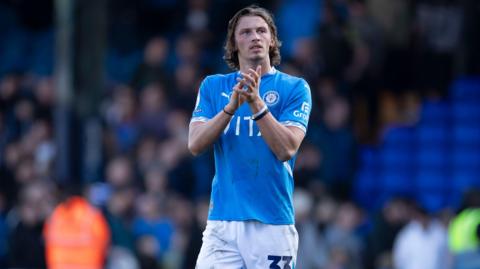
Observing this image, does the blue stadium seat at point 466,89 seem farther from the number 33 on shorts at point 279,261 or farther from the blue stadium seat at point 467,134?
the number 33 on shorts at point 279,261

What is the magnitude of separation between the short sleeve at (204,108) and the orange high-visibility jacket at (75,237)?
725 cm

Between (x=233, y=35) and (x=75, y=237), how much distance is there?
24.8ft

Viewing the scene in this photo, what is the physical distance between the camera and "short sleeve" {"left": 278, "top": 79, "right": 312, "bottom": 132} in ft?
22.0

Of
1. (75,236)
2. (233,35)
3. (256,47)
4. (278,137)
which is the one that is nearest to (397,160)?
(75,236)

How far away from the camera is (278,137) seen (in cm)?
648

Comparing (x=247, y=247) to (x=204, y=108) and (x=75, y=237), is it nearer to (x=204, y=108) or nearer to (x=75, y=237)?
(x=204, y=108)

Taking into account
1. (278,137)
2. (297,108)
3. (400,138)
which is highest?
(297,108)

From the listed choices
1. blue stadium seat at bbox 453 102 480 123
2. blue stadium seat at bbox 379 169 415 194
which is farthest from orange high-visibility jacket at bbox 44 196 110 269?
blue stadium seat at bbox 453 102 480 123

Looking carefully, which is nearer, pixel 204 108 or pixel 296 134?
pixel 296 134

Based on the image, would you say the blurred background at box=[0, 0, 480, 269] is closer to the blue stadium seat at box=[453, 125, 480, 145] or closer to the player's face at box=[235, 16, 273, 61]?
the blue stadium seat at box=[453, 125, 480, 145]

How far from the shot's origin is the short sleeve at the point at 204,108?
680cm

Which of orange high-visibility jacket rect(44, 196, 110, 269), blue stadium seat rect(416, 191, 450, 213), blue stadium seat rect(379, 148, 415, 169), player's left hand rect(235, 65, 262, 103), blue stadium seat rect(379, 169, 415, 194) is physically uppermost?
player's left hand rect(235, 65, 262, 103)

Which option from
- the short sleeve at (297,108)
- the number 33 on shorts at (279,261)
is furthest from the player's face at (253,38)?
the number 33 on shorts at (279,261)

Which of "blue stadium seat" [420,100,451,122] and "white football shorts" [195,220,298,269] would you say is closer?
"white football shorts" [195,220,298,269]
